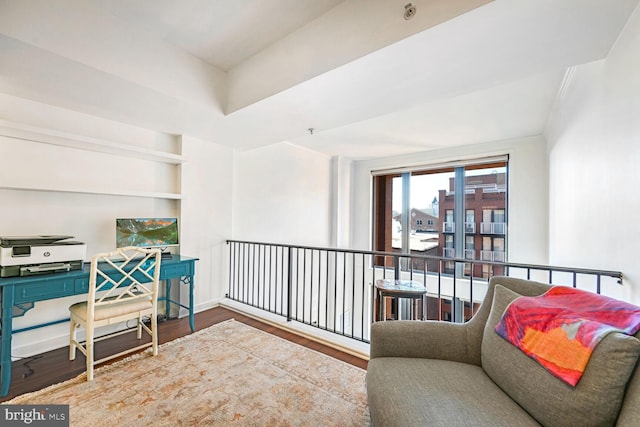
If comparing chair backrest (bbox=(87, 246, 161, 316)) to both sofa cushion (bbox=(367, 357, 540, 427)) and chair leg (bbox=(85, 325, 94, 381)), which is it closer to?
chair leg (bbox=(85, 325, 94, 381))

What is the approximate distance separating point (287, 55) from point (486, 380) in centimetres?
245

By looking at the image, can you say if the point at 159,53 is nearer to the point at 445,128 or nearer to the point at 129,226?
the point at 129,226

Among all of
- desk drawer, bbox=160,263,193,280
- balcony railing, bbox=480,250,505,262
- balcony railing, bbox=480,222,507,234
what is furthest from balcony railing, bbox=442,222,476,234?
desk drawer, bbox=160,263,193,280

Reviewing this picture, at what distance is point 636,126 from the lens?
1.32 m

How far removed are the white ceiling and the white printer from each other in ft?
3.92

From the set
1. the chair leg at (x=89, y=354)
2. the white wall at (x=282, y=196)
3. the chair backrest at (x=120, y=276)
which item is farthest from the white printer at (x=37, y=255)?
the white wall at (x=282, y=196)

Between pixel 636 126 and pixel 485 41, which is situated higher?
pixel 485 41

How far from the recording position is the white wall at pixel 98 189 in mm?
2281

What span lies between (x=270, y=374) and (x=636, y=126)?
8.62 ft

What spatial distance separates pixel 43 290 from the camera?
2023mm

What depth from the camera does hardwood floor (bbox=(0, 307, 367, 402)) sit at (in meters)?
1.96

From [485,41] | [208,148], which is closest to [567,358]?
[485,41]

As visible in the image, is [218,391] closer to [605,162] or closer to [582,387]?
[582,387]

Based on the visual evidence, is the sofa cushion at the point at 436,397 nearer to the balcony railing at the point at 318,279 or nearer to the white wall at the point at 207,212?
the balcony railing at the point at 318,279
